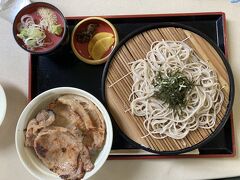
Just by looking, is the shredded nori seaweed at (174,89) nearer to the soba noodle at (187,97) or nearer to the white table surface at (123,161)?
the soba noodle at (187,97)

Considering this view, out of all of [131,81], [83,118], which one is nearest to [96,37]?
[131,81]

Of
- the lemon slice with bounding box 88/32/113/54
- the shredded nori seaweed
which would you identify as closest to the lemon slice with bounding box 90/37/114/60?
the lemon slice with bounding box 88/32/113/54

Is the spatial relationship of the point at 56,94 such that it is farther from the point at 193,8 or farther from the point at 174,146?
the point at 193,8

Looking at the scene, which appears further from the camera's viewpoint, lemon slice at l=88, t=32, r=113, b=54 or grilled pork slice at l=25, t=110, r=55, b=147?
lemon slice at l=88, t=32, r=113, b=54

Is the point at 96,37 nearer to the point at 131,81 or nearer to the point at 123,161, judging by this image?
the point at 131,81

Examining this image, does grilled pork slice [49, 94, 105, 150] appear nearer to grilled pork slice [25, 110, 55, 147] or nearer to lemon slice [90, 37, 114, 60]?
grilled pork slice [25, 110, 55, 147]

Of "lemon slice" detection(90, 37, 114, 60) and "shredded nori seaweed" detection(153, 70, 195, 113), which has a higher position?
"lemon slice" detection(90, 37, 114, 60)
